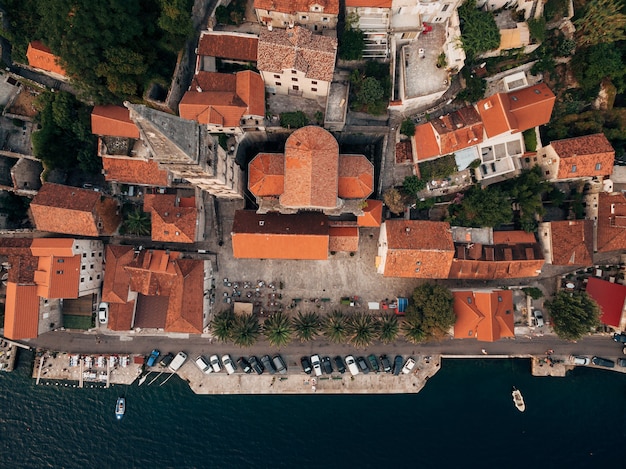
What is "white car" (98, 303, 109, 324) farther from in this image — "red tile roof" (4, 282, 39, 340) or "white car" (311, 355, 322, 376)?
"white car" (311, 355, 322, 376)

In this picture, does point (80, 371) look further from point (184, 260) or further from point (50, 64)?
point (50, 64)

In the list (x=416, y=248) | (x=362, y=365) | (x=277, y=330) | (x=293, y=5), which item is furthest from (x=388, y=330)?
(x=293, y=5)

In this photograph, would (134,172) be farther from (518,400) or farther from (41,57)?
(518,400)

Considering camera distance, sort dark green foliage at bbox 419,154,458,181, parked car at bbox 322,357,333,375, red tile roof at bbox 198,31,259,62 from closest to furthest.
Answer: red tile roof at bbox 198,31,259,62, dark green foliage at bbox 419,154,458,181, parked car at bbox 322,357,333,375

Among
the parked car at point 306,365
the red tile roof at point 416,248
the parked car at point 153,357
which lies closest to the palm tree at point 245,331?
the parked car at point 306,365

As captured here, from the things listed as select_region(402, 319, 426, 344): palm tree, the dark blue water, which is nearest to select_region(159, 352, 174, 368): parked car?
the dark blue water

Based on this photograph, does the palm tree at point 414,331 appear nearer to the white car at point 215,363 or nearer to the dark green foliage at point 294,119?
the white car at point 215,363
